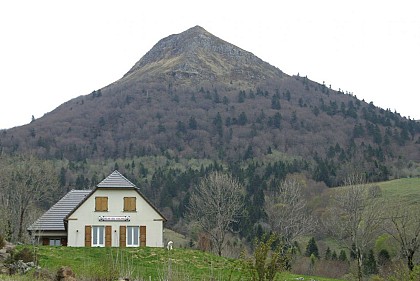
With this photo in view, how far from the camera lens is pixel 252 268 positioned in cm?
1359

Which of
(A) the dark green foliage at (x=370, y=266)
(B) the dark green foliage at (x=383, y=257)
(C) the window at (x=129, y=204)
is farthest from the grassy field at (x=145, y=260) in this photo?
(B) the dark green foliage at (x=383, y=257)

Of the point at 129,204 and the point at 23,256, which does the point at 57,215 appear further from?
the point at 23,256

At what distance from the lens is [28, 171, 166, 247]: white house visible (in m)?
46.6

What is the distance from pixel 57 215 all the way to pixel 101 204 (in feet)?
15.2

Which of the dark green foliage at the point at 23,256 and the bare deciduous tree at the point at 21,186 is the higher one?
the bare deciduous tree at the point at 21,186

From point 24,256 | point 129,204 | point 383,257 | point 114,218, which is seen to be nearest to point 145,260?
point 24,256

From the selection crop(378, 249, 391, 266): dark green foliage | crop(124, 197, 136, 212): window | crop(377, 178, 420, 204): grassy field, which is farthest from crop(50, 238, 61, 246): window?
crop(377, 178, 420, 204): grassy field

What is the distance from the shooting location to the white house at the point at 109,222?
4659 centimetres

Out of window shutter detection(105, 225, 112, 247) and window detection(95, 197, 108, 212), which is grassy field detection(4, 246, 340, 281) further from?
window detection(95, 197, 108, 212)

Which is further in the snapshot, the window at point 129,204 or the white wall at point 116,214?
the window at point 129,204

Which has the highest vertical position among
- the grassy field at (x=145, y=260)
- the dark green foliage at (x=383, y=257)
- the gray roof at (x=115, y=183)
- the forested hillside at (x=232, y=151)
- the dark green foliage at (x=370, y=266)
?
the forested hillside at (x=232, y=151)

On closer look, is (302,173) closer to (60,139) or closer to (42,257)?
(60,139)

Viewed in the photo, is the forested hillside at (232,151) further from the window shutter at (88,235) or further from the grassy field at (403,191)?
the window shutter at (88,235)

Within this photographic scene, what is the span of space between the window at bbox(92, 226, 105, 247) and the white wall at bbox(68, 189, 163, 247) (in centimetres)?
38
